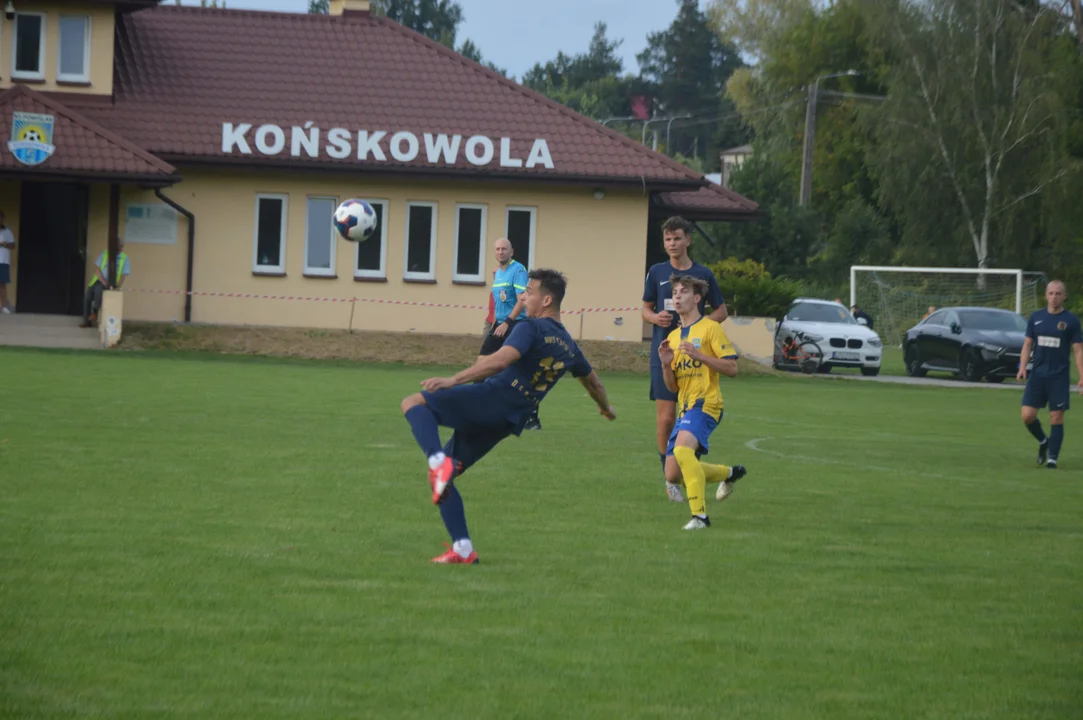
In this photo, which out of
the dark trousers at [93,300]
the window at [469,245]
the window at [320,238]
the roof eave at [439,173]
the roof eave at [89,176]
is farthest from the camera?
the window at [469,245]

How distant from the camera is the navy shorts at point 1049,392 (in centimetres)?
1605

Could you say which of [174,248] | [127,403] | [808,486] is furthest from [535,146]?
[808,486]

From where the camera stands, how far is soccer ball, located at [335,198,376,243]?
1013 inches

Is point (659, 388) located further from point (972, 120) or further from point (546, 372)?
point (972, 120)

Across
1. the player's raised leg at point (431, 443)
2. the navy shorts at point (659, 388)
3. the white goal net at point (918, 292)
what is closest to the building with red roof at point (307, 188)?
the white goal net at point (918, 292)

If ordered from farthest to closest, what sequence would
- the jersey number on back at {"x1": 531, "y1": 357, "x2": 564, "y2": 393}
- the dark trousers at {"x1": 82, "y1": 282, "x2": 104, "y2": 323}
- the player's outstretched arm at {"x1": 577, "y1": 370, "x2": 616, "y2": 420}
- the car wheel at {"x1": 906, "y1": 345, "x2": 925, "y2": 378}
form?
the car wheel at {"x1": 906, "y1": 345, "x2": 925, "y2": 378}, the dark trousers at {"x1": 82, "y1": 282, "x2": 104, "y2": 323}, the player's outstretched arm at {"x1": 577, "y1": 370, "x2": 616, "y2": 420}, the jersey number on back at {"x1": 531, "y1": 357, "x2": 564, "y2": 393}

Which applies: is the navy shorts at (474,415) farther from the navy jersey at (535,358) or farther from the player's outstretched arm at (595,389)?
the player's outstretched arm at (595,389)

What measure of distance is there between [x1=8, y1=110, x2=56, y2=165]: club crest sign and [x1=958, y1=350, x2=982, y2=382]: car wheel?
1916 cm

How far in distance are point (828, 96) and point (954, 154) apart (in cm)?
1024

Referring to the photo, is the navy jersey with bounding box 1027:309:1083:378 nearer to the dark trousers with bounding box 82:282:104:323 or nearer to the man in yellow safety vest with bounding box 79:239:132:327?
the man in yellow safety vest with bounding box 79:239:132:327

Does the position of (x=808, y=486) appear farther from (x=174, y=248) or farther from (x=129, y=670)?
(x=174, y=248)

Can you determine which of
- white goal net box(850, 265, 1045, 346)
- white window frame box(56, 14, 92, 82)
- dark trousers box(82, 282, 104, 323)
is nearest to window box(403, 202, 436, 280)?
dark trousers box(82, 282, 104, 323)

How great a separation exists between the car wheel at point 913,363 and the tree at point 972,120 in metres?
21.7

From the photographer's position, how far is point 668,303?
12.0m
